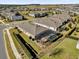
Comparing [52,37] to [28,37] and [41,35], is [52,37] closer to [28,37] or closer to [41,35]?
[41,35]

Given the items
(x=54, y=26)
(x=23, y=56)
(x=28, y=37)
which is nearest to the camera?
(x=23, y=56)

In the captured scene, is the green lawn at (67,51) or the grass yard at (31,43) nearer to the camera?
the green lawn at (67,51)

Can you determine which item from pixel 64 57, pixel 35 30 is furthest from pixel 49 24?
pixel 64 57

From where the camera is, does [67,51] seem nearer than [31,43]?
Yes

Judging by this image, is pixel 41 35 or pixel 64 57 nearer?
pixel 64 57

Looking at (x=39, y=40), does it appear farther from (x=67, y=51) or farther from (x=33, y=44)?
(x=67, y=51)

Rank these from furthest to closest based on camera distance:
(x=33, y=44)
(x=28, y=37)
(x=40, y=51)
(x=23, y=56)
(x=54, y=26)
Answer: (x=54, y=26) < (x=28, y=37) < (x=33, y=44) < (x=40, y=51) < (x=23, y=56)

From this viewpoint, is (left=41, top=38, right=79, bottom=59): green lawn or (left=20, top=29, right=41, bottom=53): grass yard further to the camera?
(left=20, top=29, right=41, bottom=53): grass yard
